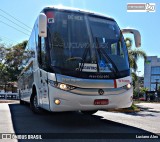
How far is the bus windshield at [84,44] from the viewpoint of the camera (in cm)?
873

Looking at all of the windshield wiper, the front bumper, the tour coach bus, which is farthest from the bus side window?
the windshield wiper

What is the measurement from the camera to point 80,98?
329 inches

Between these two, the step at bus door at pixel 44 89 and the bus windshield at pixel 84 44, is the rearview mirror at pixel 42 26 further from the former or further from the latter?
→ the step at bus door at pixel 44 89

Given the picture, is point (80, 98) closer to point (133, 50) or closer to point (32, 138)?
point (32, 138)

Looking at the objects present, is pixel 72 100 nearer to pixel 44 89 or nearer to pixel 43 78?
pixel 44 89

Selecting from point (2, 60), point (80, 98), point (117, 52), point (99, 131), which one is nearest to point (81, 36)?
point (117, 52)

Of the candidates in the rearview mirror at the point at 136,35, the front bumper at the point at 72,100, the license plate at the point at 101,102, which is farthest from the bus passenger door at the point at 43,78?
the rearview mirror at the point at 136,35

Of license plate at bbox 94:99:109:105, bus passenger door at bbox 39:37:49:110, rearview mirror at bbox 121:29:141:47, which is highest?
rearview mirror at bbox 121:29:141:47

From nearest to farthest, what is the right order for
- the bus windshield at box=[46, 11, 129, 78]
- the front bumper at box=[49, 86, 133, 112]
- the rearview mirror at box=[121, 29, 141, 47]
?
1. the front bumper at box=[49, 86, 133, 112]
2. the bus windshield at box=[46, 11, 129, 78]
3. the rearview mirror at box=[121, 29, 141, 47]

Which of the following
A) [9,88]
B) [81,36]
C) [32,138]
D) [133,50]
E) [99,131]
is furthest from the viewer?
[9,88]

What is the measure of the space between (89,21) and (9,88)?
4790 cm

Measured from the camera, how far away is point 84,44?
29.7 ft

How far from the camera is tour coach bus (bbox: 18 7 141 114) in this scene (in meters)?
8.41

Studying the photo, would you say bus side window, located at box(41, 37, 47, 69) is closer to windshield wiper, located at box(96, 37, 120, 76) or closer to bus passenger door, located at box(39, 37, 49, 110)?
bus passenger door, located at box(39, 37, 49, 110)
